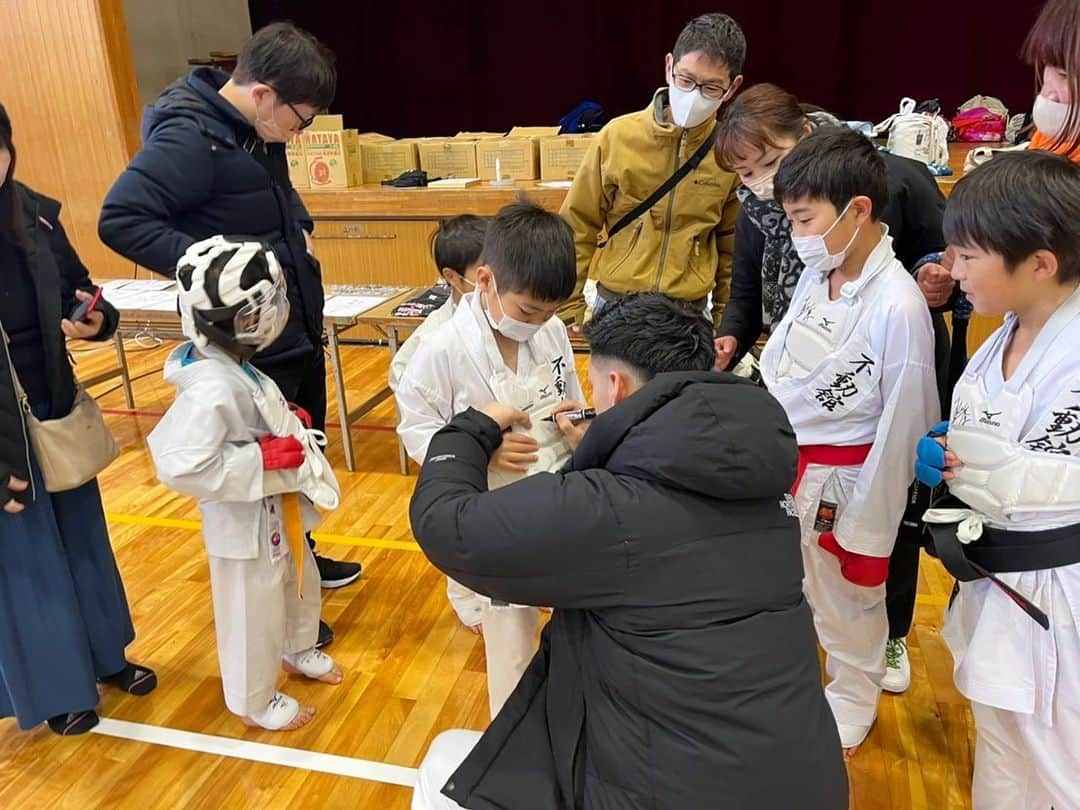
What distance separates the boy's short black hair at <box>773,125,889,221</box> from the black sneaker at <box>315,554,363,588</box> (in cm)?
180

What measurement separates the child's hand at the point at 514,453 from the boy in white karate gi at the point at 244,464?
1.88 feet

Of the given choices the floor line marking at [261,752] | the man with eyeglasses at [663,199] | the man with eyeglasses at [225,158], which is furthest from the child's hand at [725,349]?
the floor line marking at [261,752]

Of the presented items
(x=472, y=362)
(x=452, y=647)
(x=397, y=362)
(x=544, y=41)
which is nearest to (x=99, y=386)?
(x=397, y=362)

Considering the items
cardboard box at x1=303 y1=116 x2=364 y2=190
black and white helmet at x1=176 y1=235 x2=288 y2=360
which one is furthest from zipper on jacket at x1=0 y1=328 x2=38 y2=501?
cardboard box at x1=303 y1=116 x2=364 y2=190

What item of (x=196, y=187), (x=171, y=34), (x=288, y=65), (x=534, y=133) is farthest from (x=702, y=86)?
(x=171, y=34)

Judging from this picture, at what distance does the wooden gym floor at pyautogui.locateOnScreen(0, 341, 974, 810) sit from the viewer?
178 centimetres

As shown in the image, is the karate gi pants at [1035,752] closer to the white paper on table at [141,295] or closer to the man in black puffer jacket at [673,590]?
the man in black puffer jacket at [673,590]

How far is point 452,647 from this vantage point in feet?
7.45

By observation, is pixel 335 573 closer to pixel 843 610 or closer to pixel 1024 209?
pixel 843 610

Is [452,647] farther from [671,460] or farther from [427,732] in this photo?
[671,460]

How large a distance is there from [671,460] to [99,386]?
438cm

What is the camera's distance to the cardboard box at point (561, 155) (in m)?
5.12

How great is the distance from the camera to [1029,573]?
1.28 metres

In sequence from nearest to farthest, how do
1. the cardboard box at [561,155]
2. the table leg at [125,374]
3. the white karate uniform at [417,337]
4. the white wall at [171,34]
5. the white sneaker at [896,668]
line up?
the white sneaker at [896,668], the white karate uniform at [417,337], the table leg at [125,374], the cardboard box at [561,155], the white wall at [171,34]
